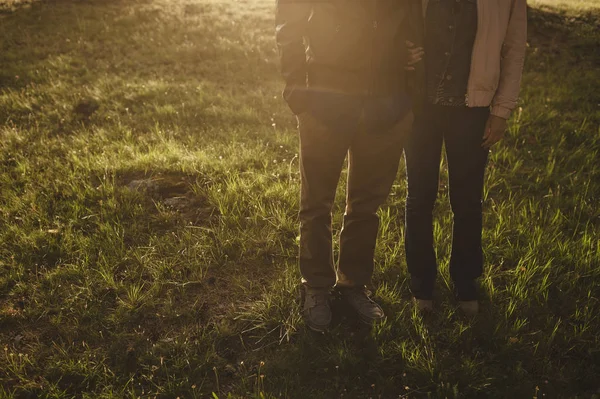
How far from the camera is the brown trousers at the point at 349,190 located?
8.63 feet

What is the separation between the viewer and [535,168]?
508 cm

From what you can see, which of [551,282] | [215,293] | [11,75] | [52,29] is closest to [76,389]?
[215,293]

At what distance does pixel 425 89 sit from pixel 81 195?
3.60 metres

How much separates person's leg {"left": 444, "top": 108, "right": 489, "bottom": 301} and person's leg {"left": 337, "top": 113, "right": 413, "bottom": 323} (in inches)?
13.1

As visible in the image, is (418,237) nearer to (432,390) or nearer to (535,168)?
(432,390)

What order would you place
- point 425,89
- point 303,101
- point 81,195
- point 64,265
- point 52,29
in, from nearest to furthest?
1. point 303,101
2. point 425,89
3. point 64,265
4. point 81,195
5. point 52,29

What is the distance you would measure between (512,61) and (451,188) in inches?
34.7

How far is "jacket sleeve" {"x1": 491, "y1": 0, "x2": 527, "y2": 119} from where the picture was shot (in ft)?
8.20

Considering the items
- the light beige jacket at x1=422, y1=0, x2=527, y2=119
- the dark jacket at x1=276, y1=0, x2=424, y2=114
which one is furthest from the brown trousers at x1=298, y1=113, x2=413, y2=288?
the light beige jacket at x1=422, y1=0, x2=527, y2=119

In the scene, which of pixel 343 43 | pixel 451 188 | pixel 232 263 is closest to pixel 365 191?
pixel 451 188

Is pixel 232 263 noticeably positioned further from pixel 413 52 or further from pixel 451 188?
pixel 413 52

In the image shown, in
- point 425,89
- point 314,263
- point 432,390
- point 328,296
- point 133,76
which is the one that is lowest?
point 432,390

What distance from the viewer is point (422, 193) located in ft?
9.54

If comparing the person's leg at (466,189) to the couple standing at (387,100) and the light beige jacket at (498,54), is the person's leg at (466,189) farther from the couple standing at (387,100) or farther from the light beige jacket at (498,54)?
the light beige jacket at (498,54)
